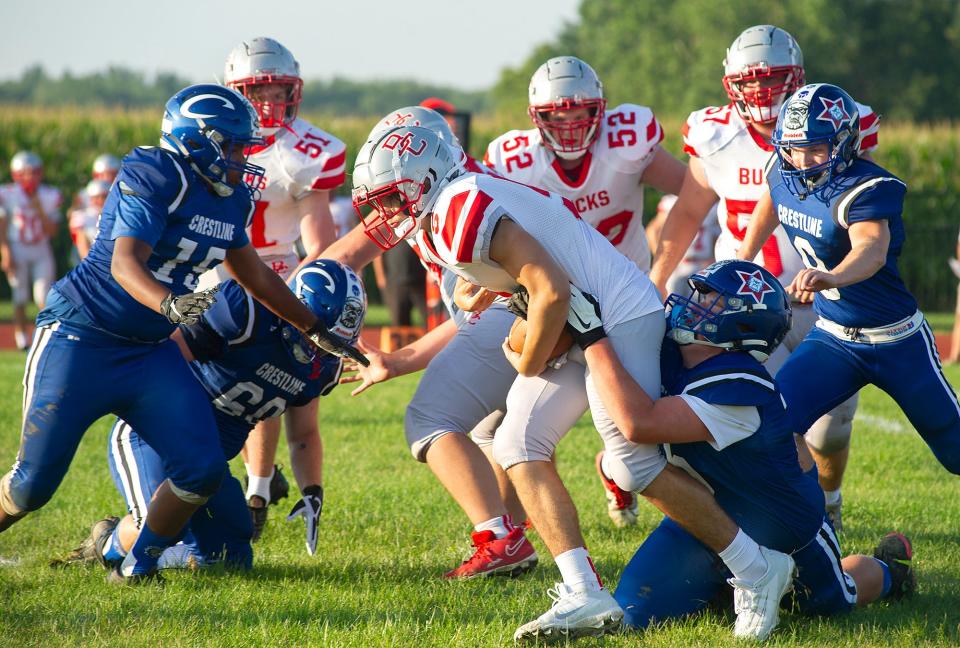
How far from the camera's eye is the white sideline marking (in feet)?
23.7

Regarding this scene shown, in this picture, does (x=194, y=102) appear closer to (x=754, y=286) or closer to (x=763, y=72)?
(x=754, y=286)

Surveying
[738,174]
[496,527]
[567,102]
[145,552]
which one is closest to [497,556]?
[496,527]

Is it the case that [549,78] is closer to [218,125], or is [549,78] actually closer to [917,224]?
[218,125]

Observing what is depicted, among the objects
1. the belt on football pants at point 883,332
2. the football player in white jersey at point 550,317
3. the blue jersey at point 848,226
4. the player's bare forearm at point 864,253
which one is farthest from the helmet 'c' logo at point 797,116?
the football player in white jersey at point 550,317

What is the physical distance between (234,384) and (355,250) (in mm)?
844

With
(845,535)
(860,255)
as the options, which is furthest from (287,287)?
(845,535)

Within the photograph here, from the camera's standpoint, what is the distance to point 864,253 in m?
3.99

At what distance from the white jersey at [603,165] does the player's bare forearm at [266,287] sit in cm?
145

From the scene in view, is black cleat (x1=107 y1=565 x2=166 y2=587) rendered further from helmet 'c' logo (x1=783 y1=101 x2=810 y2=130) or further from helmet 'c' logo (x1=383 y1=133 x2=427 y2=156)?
helmet 'c' logo (x1=783 y1=101 x2=810 y2=130)

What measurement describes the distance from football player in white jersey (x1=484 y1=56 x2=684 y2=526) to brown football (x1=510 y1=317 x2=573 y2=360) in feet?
4.70

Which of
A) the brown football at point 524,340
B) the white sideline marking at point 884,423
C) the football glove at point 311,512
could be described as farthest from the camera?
the white sideline marking at point 884,423

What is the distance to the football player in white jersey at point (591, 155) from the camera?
16.4 feet

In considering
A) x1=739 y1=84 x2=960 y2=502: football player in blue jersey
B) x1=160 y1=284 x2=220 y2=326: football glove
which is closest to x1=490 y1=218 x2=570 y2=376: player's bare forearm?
x1=160 y1=284 x2=220 y2=326: football glove

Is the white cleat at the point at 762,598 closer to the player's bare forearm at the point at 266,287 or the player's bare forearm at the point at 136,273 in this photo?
the player's bare forearm at the point at 266,287
